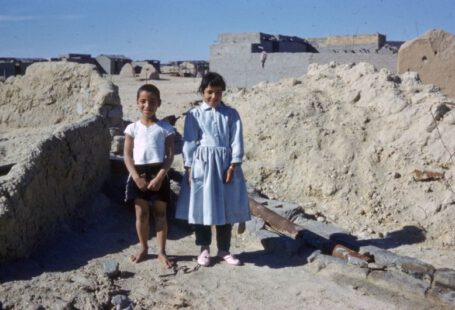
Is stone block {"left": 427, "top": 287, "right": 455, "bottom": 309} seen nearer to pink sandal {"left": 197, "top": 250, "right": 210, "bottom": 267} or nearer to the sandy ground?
the sandy ground

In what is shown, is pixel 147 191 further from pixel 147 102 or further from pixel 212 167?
pixel 147 102

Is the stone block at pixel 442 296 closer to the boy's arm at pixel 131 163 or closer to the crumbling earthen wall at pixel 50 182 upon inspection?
the boy's arm at pixel 131 163

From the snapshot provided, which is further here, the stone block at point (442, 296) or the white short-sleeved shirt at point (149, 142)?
the white short-sleeved shirt at point (149, 142)

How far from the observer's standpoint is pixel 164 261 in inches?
158

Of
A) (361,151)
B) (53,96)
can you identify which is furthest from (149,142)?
(361,151)

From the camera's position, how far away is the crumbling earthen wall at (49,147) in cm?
373

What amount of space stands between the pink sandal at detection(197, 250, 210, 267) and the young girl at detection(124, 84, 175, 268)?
23 cm

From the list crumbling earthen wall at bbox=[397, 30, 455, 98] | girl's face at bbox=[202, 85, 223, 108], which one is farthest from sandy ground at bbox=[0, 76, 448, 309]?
crumbling earthen wall at bbox=[397, 30, 455, 98]

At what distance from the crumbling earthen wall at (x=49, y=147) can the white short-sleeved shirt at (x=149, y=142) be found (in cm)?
75

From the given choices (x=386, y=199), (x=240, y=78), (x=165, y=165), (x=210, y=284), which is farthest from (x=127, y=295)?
(x=240, y=78)

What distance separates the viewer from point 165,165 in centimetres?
396

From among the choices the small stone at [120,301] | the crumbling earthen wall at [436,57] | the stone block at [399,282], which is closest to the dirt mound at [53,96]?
the small stone at [120,301]

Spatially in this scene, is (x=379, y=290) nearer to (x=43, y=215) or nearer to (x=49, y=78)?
(x=43, y=215)

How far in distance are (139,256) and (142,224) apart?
0.80 feet
